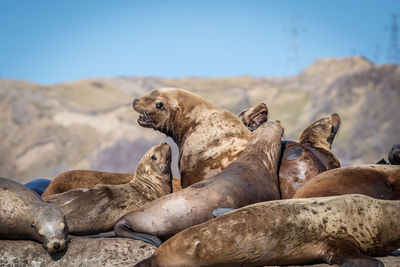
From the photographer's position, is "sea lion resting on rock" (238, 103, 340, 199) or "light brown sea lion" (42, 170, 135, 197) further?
"light brown sea lion" (42, 170, 135, 197)

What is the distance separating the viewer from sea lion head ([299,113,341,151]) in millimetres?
7148

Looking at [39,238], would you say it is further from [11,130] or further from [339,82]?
[339,82]

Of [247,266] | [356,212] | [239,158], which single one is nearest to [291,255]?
[247,266]

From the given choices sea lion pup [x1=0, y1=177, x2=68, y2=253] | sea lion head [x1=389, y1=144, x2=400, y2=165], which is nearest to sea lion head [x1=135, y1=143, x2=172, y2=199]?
sea lion pup [x1=0, y1=177, x2=68, y2=253]

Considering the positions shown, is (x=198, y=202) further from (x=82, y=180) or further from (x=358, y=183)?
(x=82, y=180)

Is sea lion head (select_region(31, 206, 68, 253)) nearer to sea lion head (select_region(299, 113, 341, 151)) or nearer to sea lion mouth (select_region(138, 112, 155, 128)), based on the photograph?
sea lion mouth (select_region(138, 112, 155, 128))

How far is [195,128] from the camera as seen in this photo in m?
6.60

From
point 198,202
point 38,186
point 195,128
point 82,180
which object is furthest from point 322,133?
point 38,186

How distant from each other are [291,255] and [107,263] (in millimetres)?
1539

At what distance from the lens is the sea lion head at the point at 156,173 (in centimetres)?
664

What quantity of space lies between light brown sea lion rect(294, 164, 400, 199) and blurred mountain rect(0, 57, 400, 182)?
176 feet

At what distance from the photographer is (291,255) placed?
13.3 feet

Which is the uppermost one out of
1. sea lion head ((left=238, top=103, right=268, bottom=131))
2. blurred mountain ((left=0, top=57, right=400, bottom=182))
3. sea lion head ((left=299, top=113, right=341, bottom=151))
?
sea lion head ((left=238, top=103, right=268, bottom=131))

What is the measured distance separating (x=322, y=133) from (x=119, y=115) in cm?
6415
